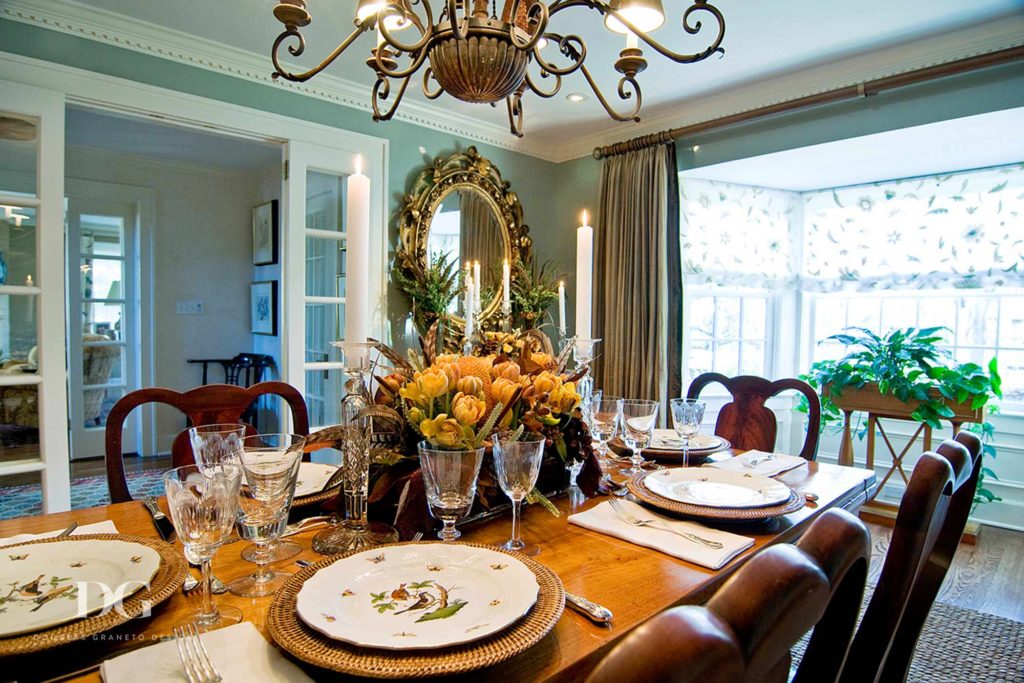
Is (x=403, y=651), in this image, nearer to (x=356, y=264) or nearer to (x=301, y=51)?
(x=356, y=264)

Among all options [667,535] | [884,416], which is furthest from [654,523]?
[884,416]

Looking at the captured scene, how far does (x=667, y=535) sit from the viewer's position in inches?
41.8

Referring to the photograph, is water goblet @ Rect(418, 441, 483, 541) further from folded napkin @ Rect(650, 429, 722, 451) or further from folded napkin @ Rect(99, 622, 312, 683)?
folded napkin @ Rect(650, 429, 722, 451)

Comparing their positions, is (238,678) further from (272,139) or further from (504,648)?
(272,139)

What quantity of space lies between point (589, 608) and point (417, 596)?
0.23m

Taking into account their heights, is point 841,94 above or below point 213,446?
above

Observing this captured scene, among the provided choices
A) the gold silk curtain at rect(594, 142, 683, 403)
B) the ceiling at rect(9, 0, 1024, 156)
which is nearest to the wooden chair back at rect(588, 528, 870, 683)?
the ceiling at rect(9, 0, 1024, 156)

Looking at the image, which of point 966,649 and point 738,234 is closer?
point 966,649

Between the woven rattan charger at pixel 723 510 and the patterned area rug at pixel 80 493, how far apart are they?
2020mm

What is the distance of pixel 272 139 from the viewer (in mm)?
2854

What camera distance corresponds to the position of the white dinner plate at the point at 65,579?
70 centimetres

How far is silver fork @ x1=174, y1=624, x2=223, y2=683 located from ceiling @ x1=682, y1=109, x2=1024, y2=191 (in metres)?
3.19

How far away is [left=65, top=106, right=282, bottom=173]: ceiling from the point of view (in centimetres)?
390

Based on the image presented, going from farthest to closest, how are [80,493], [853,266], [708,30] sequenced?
[853,266] → [80,493] → [708,30]
